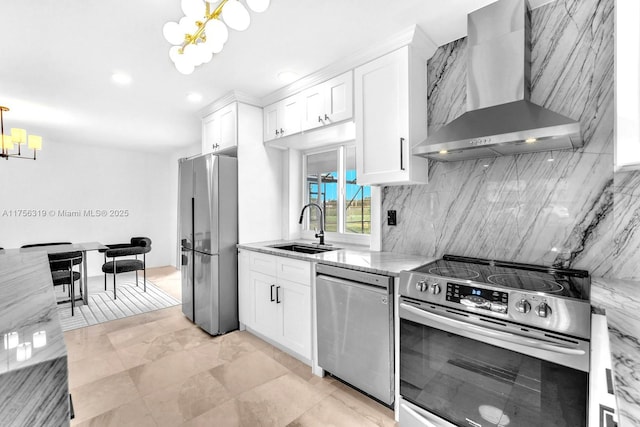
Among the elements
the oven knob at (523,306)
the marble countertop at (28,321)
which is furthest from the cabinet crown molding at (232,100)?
the oven knob at (523,306)

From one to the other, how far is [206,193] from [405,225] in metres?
1.95

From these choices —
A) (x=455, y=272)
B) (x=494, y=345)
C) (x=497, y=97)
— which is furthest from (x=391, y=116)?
(x=494, y=345)

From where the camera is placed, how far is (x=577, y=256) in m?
1.74

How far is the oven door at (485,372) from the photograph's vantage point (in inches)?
49.4

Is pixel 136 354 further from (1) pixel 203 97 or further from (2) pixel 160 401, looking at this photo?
(1) pixel 203 97

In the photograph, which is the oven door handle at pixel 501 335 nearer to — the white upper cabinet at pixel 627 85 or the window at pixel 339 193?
the white upper cabinet at pixel 627 85

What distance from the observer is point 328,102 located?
2.60m

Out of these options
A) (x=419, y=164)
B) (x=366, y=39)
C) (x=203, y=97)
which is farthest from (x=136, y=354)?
(x=366, y=39)

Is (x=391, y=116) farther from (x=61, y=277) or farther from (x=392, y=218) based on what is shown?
(x=61, y=277)

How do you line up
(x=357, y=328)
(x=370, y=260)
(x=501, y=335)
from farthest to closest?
(x=370, y=260)
(x=357, y=328)
(x=501, y=335)

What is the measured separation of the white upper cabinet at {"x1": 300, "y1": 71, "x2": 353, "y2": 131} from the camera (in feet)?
8.04

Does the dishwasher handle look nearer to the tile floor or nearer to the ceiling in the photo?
the tile floor

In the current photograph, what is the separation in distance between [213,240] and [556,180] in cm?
279

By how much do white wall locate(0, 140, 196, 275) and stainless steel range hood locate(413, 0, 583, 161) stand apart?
19.2 feet
